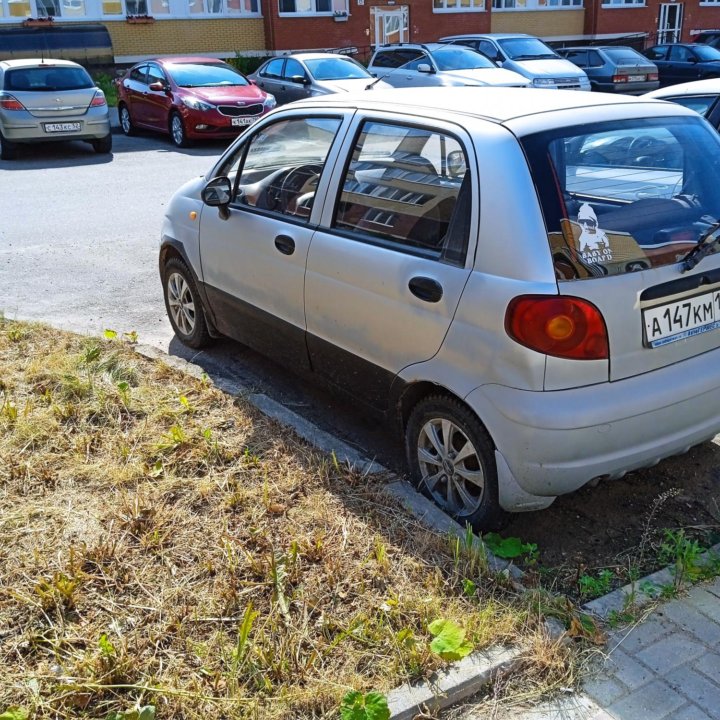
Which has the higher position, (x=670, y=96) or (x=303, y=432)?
(x=670, y=96)

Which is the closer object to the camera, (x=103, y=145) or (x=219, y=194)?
(x=219, y=194)

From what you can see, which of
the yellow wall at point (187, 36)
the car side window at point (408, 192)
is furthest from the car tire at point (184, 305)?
the yellow wall at point (187, 36)

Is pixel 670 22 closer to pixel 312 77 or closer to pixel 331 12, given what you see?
pixel 331 12

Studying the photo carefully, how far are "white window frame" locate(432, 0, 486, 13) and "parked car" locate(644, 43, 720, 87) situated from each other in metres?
10.2

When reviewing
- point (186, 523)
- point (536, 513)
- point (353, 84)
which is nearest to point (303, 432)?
point (186, 523)

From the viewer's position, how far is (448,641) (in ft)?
9.45

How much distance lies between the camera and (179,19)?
90.2 feet

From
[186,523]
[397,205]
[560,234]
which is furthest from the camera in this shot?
[397,205]

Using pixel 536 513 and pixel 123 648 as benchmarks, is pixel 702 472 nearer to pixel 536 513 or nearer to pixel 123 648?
pixel 536 513

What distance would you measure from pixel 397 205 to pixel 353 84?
1432 centimetres

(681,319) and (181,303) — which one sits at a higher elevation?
(681,319)

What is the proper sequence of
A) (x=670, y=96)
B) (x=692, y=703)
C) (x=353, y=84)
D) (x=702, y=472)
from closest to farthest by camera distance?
(x=692, y=703) → (x=702, y=472) → (x=670, y=96) → (x=353, y=84)

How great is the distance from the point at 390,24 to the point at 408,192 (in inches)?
1148

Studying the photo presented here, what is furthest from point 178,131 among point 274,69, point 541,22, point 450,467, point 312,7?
point 541,22
